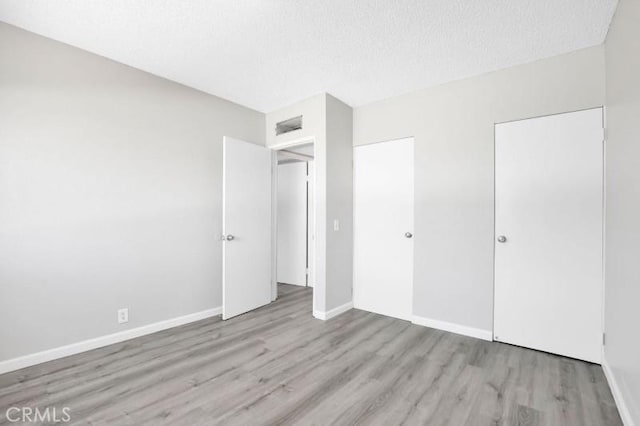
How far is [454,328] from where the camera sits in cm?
285

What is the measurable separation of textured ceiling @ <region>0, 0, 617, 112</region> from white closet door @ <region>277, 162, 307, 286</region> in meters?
2.01

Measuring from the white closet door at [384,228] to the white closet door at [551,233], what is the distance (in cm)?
89

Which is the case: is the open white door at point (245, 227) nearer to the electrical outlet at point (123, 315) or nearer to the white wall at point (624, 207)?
the electrical outlet at point (123, 315)

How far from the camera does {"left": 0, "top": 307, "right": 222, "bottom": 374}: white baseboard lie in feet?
6.86

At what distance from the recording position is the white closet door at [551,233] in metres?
2.23

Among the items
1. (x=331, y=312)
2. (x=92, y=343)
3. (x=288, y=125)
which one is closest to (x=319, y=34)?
(x=288, y=125)

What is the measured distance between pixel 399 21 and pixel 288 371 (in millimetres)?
2703

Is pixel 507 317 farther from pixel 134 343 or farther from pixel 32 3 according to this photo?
pixel 32 3

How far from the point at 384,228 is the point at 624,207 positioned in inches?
78.7

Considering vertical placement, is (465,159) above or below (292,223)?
above

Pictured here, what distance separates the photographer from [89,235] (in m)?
2.41

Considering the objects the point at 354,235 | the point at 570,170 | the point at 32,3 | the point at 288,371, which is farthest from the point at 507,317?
the point at 32,3

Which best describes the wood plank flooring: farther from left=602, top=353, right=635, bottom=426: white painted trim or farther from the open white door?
the open white door

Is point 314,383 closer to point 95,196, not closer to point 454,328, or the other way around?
point 454,328
